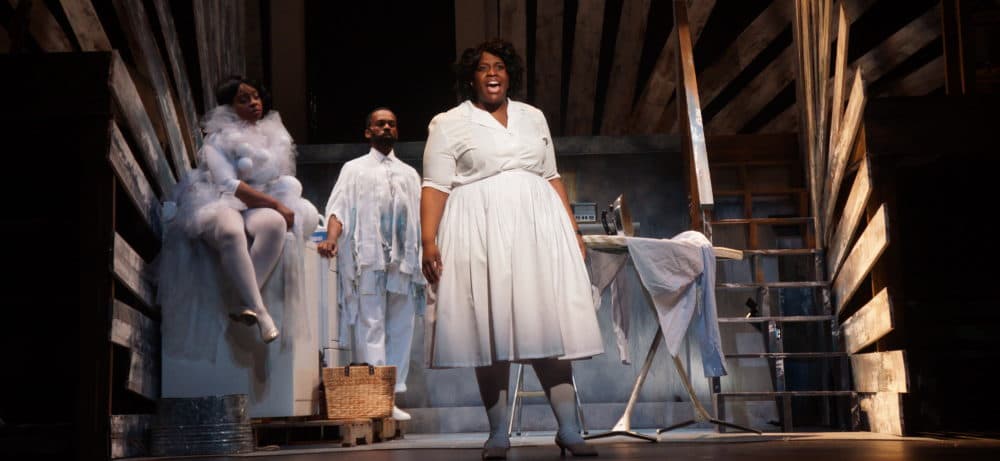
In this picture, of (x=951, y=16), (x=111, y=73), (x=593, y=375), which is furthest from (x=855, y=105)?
(x=111, y=73)

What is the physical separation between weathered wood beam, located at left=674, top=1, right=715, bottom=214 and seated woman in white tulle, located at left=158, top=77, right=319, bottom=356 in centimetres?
230

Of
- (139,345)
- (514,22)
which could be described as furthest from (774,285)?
(514,22)

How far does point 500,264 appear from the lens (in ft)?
11.8

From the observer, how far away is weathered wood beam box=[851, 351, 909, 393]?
445 cm

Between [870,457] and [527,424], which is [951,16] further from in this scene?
[527,424]

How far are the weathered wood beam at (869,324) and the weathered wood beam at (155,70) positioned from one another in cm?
338

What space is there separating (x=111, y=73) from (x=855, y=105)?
311 centimetres

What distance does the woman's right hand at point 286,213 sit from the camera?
491 centimetres

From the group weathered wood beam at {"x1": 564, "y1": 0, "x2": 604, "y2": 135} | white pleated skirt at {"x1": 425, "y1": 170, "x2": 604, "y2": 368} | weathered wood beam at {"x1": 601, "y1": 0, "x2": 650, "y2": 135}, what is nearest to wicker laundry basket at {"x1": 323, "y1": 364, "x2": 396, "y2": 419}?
white pleated skirt at {"x1": 425, "y1": 170, "x2": 604, "y2": 368}

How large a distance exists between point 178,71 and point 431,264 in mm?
2875

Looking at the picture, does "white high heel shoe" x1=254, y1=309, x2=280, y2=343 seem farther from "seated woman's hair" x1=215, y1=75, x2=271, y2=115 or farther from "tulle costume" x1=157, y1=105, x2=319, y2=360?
"seated woman's hair" x1=215, y1=75, x2=271, y2=115

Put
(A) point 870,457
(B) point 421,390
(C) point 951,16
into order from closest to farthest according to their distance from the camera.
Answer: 1. (A) point 870,457
2. (C) point 951,16
3. (B) point 421,390

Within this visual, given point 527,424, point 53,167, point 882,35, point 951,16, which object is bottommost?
point 527,424

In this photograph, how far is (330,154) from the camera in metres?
7.57
